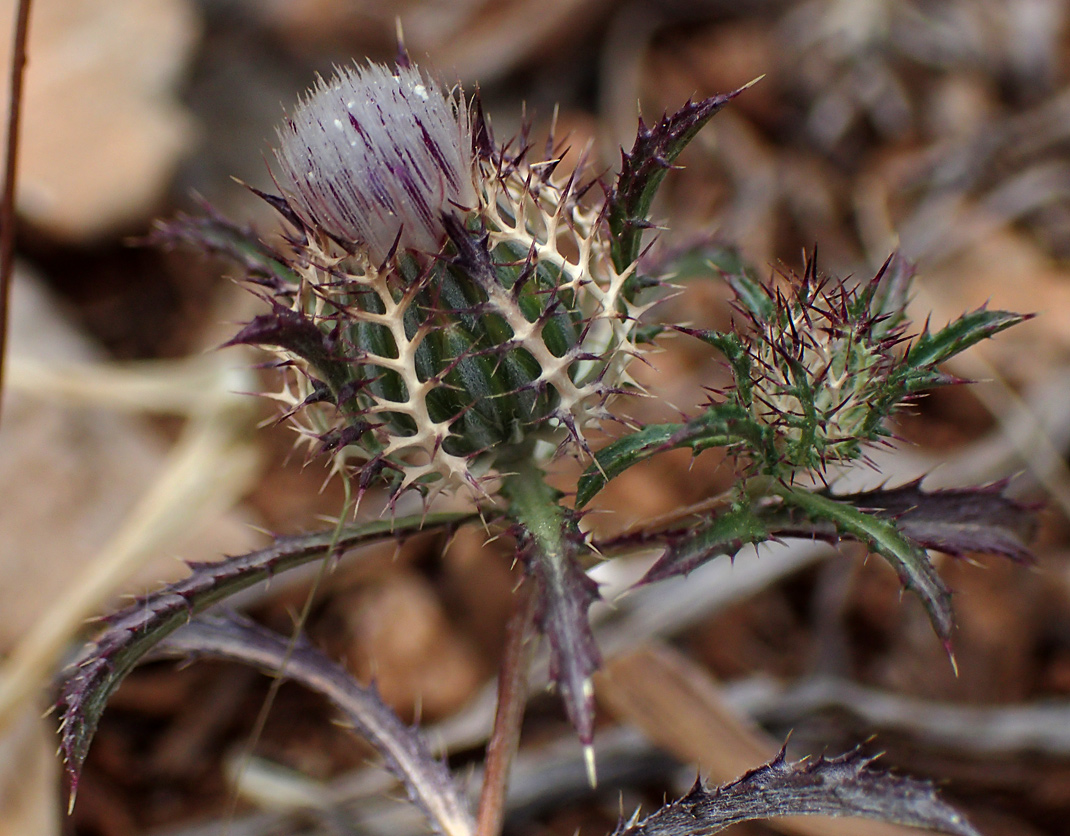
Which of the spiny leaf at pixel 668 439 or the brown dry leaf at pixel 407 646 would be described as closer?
the spiny leaf at pixel 668 439

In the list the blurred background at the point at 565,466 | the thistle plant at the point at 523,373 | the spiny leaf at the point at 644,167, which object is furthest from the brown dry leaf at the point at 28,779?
the spiny leaf at the point at 644,167

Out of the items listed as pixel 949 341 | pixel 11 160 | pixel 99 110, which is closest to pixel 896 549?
pixel 949 341

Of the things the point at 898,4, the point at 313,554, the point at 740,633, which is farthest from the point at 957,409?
the point at 313,554

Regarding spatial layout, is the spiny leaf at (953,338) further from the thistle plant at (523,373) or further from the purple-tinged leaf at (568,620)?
the purple-tinged leaf at (568,620)

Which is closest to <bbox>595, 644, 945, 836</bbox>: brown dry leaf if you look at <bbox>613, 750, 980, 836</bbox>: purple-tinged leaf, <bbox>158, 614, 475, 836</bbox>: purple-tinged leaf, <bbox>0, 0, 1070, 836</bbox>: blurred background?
<bbox>0, 0, 1070, 836</bbox>: blurred background

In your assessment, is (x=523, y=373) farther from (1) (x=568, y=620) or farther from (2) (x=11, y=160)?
(2) (x=11, y=160)

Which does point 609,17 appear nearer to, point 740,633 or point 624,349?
point 740,633

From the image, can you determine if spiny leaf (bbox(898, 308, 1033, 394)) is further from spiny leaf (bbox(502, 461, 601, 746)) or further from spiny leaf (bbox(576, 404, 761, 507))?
spiny leaf (bbox(502, 461, 601, 746))
